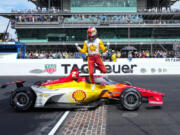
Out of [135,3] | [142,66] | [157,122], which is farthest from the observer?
[135,3]

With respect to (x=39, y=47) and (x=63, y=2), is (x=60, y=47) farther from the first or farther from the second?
(x=63, y=2)

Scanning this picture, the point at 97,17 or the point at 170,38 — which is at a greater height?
the point at 97,17

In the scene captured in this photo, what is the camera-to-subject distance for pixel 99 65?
7137mm

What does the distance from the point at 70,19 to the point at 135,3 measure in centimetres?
1175

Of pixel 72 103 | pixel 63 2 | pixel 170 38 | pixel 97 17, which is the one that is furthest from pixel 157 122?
pixel 63 2

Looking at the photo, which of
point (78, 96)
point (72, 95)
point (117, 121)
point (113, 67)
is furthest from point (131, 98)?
point (113, 67)

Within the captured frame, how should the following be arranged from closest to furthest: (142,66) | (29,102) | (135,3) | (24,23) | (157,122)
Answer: (157,122), (29,102), (142,66), (24,23), (135,3)

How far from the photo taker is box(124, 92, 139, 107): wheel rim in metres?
6.14

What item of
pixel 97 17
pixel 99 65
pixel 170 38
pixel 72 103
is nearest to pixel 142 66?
pixel 99 65

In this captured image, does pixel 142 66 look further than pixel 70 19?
No

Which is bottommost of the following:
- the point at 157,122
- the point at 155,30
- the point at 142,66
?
the point at 157,122

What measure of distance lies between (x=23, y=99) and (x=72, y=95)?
1.35 metres

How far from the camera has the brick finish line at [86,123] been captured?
4.52m

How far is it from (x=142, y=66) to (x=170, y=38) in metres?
22.3
